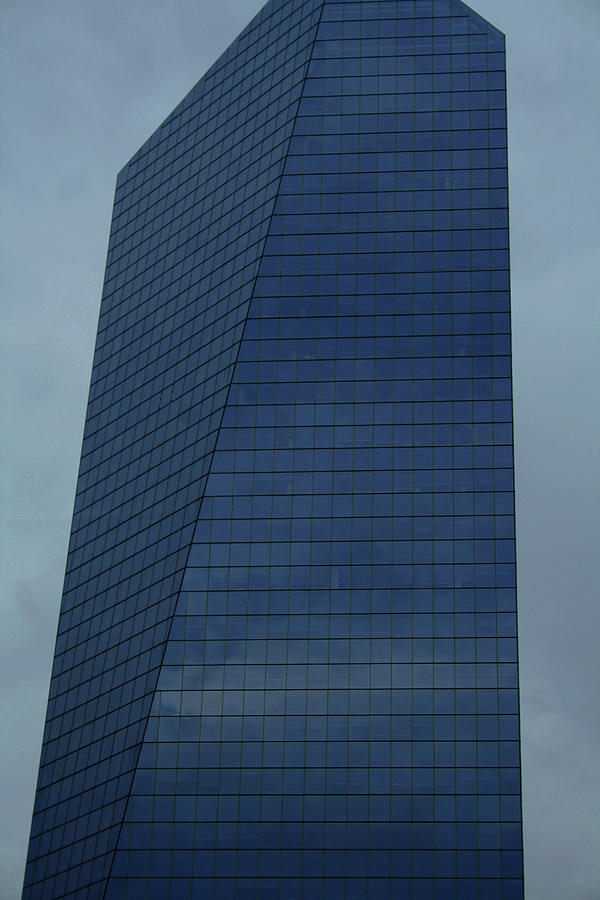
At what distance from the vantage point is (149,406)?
163 meters

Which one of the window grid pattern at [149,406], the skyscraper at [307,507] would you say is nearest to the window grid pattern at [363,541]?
the skyscraper at [307,507]

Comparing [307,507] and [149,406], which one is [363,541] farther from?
[149,406]

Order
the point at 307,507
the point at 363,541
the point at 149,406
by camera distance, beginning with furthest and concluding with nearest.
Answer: the point at 149,406 < the point at 307,507 < the point at 363,541

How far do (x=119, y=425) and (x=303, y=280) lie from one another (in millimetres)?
24009

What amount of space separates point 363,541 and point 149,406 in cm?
2889

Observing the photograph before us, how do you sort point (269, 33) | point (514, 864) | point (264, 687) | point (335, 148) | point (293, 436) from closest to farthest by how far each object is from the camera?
point (514, 864), point (264, 687), point (293, 436), point (335, 148), point (269, 33)

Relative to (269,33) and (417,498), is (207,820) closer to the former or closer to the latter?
(417,498)

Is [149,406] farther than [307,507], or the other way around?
[149,406]

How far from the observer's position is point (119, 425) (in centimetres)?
16675

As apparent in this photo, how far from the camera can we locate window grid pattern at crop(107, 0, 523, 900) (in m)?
136

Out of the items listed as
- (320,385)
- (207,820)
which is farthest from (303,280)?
(207,820)

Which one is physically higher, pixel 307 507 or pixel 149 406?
pixel 149 406

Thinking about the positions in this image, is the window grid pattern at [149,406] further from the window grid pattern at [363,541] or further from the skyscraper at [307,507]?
the window grid pattern at [363,541]

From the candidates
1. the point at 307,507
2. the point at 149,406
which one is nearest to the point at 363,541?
the point at 307,507
